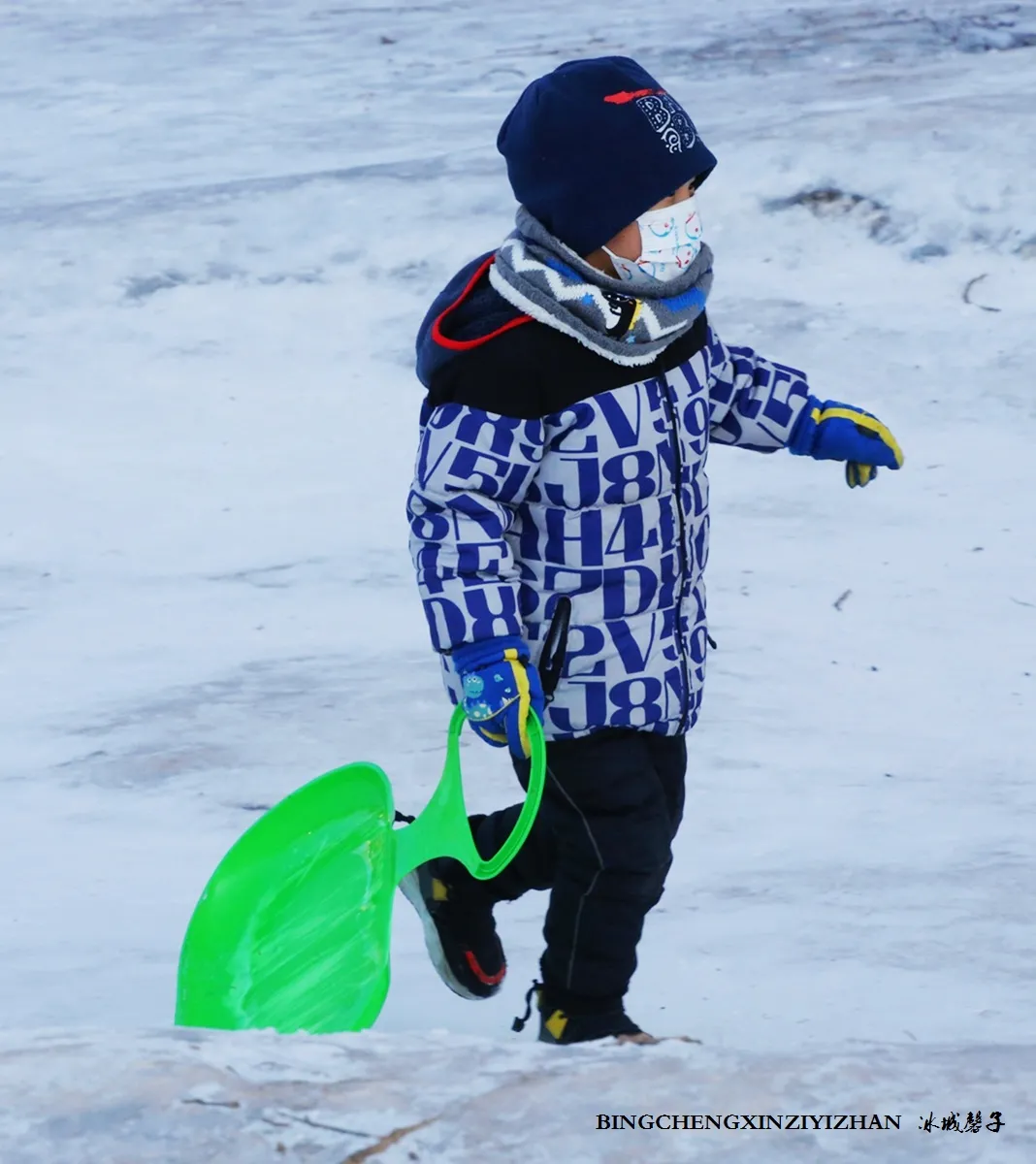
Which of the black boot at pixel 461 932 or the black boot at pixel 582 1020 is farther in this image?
the black boot at pixel 461 932

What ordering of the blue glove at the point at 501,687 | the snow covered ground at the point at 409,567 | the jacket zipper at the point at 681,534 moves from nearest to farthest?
the snow covered ground at the point at 409,567
the blue glove at the point at 501,687
the jacket zipper at the point at 681,534

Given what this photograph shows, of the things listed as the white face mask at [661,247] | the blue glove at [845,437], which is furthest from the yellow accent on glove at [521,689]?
the blue glove at [845,437]

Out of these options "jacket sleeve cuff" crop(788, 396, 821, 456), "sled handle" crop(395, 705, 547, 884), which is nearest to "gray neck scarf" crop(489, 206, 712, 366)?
"jacket sleeve cuff" crop(788, 396, 821, 456)

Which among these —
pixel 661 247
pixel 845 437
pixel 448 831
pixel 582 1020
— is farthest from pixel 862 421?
pixel 582 1020

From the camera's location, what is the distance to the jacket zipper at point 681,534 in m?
2.21

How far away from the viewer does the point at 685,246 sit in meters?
2.17

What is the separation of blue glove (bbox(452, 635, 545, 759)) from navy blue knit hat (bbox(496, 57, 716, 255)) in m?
0.55

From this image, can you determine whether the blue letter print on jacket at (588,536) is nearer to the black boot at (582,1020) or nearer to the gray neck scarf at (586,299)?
the gray neck scarf at (586,299)

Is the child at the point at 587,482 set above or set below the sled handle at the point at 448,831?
above

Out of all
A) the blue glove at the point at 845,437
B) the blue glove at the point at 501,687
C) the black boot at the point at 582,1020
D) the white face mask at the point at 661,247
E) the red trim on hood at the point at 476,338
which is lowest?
the black boot at the point at 582,1020

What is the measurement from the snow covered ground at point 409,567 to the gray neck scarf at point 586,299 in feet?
3.04

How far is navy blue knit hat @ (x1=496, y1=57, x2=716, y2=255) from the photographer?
6.79 feet

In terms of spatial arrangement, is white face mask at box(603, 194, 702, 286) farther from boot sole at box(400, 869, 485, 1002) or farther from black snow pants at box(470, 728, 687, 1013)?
boot sole at box(400, 869, 485, 1002)

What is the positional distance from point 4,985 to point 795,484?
2651mm
